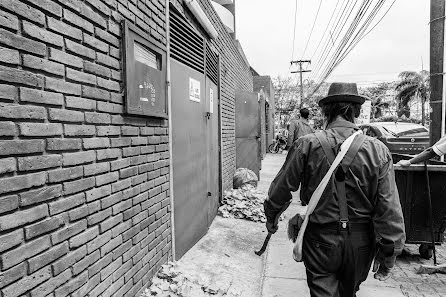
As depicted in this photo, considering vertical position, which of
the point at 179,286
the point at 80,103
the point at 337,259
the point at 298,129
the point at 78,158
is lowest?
the point at 179,286

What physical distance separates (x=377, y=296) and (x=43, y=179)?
3.48 meters

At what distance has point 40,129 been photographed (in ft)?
5.80

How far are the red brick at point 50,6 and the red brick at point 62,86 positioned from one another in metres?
0.37

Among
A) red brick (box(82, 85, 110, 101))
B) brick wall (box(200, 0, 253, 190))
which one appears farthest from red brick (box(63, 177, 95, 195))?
brick wall (box(200, 0, 253, 190))

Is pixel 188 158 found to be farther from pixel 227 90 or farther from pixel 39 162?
pixel 227 90

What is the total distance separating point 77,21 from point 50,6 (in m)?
0.27

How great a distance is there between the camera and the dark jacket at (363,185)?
7.47 feet

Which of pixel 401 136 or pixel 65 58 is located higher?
pixel 65 58

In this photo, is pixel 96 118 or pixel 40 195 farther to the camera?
pixel 96 118

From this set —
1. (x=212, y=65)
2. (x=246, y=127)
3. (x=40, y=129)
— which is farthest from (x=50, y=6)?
(x=246, y=127)

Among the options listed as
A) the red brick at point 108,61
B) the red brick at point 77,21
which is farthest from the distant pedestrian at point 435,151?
the red brick at point 77,21

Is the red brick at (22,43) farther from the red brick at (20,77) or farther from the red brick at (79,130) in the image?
the red brick at (79,130)

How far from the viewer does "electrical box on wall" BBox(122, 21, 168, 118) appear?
276 cm

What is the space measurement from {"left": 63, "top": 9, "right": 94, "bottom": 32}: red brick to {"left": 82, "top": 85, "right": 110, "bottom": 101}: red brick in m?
0.39
